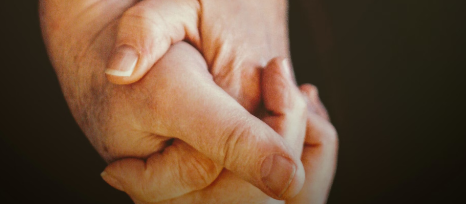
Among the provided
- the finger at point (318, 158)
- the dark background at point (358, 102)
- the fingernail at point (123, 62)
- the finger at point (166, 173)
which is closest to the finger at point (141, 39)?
the fingernail at point (123, 62)

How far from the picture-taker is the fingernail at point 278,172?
41 cm

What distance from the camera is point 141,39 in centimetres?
49

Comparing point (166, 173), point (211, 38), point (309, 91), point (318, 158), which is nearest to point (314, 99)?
point (309, 91)

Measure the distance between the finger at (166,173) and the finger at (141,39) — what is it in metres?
0.14

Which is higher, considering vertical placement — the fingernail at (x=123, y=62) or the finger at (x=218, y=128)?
the fingernail at (x=123, y=62)

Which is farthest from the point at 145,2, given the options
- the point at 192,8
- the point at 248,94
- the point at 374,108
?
the point at 374,108

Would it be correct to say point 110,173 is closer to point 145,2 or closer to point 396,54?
point 145,2

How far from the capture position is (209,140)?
45cm

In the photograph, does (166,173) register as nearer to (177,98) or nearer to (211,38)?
(177,98)

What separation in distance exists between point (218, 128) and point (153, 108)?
0.11 m

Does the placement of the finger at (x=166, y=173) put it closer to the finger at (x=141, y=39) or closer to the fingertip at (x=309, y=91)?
the finger at (x=141, y=39)

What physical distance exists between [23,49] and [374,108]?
0.75 meters

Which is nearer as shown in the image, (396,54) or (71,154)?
(71,154)

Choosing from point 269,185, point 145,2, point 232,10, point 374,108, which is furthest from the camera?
point 374,108
